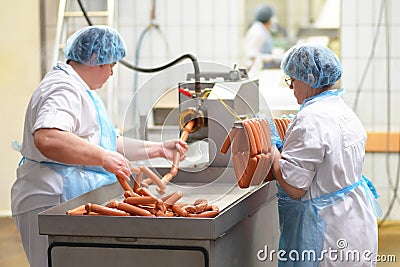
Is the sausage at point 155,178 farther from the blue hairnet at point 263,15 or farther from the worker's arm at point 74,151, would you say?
the blue hairnet at point 263,15

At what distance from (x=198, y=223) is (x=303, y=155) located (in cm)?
51

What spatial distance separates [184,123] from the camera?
8.82 feet

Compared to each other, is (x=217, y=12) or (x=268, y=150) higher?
(x=217, y=12)

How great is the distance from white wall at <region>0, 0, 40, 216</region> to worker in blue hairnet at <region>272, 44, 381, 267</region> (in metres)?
2.26

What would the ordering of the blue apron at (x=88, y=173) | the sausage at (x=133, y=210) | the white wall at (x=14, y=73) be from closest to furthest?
the sausage at (x=133, y=210) → the blue apron at (x=88, y=173) → the white wall at (x=14, y=73)

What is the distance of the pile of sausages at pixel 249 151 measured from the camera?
2.50m

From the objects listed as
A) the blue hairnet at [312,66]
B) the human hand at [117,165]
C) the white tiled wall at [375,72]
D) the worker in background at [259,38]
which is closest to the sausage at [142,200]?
the human hand at [117,165]

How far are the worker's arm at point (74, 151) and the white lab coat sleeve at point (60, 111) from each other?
0.9 inches

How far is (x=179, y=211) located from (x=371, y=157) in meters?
2.89

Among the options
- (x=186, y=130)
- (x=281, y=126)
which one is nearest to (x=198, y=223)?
(x=186, y=130)

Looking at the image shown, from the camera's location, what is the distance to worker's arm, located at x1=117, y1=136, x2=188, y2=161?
2.78 meters

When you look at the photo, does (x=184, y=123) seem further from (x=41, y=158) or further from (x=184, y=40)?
(x=184, y=40)

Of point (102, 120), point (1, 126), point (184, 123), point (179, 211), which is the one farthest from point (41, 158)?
point (1, 126)

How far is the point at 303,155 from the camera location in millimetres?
2537
